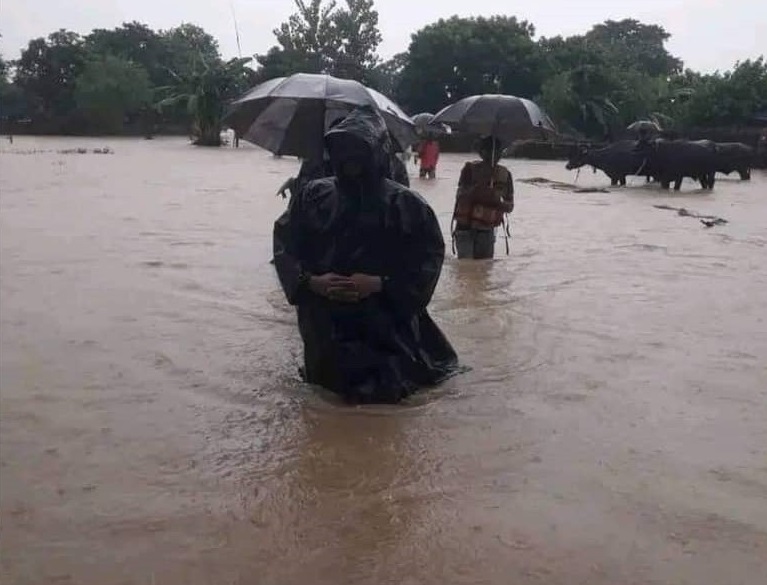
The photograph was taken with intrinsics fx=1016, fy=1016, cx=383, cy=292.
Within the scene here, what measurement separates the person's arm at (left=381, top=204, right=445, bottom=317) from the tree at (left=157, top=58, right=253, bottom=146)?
121 ft

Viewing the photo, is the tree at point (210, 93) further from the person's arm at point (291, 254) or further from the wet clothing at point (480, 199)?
the person's arm at point (291, 254)

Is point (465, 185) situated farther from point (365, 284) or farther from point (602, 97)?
point (602, 97)

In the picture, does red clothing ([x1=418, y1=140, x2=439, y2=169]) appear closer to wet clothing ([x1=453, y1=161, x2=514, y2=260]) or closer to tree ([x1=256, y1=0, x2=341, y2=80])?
wet clothing ([x1=453, y1=161, x2=514, y2=260])

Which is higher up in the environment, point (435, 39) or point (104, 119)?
point (435, 39)

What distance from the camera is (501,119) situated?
9.45m

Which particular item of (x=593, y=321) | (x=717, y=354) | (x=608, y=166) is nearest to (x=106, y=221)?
(x=593, y=321)

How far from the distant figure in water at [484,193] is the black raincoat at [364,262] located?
3.62 meters

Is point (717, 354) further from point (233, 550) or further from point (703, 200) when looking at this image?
point (703, 200)

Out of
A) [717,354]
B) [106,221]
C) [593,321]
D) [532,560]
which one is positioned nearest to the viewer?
[532,560]

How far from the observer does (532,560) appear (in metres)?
3.44

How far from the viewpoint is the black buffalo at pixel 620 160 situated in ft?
76.5

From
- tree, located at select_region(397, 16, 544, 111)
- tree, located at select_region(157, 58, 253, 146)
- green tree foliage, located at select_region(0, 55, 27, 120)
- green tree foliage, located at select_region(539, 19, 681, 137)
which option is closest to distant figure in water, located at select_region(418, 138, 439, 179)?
green tree foliage, located at select_region(539, 19, 681, 137)

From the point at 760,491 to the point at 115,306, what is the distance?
494 centimetres

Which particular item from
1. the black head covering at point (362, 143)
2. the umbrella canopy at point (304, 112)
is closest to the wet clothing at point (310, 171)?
the umbrella canopy at point (304, 112)
